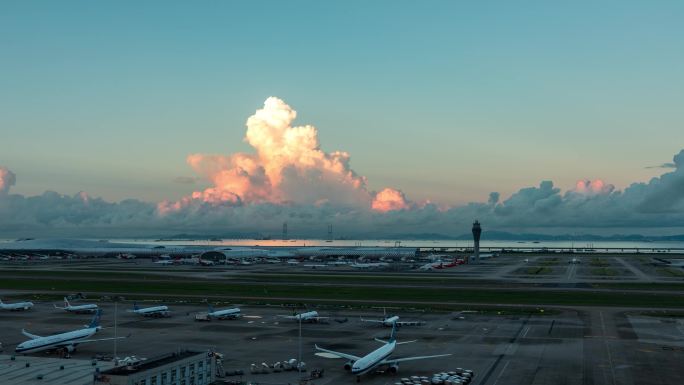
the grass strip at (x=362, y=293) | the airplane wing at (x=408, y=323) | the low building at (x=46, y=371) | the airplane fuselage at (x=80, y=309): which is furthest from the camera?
the grass strip at (x=362, y=293)

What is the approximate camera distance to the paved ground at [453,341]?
63062 mm

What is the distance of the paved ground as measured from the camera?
63062 mm

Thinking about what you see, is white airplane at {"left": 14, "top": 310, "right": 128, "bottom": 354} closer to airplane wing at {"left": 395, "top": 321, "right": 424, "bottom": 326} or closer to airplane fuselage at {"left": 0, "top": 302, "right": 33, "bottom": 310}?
airplane fuselage at {"left": 0, "top": 302, "right": 33, "bottom": 310}

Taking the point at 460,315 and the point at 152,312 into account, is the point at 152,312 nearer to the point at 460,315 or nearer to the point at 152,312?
the point at 152,312

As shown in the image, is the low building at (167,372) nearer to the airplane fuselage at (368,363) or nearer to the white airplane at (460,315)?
the airplane fuselage at (368,363)

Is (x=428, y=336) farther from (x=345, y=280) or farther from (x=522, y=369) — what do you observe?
(x=345, y=280)

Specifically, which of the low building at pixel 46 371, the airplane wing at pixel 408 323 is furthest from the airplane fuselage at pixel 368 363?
the airplane wing at pixel 408 323

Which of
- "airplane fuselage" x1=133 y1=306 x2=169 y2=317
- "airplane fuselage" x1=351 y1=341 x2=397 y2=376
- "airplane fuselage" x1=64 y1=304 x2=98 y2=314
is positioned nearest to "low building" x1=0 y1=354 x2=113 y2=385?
"airplane fuselage" x1=351 y1=341 x2=397 y2=376

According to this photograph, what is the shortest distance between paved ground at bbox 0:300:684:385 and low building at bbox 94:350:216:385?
796cm

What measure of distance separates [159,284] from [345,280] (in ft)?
176

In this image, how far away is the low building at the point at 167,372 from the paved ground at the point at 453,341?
313 inches

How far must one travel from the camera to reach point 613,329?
90.2 m

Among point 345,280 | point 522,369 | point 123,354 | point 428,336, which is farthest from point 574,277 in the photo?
point 123,354

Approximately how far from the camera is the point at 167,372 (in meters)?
49.0
